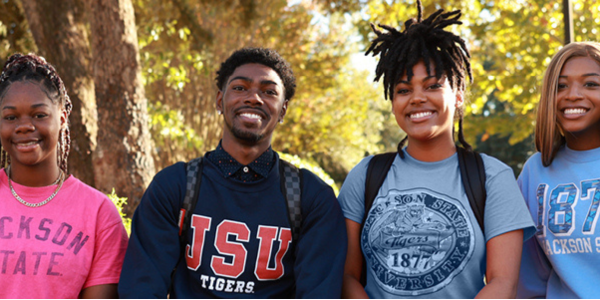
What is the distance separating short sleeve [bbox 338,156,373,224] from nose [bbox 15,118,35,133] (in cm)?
169

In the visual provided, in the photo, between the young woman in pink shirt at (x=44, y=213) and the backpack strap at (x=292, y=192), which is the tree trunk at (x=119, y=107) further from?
the backpack strap at (x=292, y=192)

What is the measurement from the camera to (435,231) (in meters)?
2.96

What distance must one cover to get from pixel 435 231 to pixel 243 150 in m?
1.14

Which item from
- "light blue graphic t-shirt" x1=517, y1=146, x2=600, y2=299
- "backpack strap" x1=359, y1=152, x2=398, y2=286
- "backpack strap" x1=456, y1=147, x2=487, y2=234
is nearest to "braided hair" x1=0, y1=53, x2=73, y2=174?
"backpack strap" x1=359, y1=152, x2=398, y2=286

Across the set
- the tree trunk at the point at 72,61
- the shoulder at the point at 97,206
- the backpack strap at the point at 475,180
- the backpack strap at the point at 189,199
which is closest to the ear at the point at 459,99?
the backpack strap at the point at 475,180

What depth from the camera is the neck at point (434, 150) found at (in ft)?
10.5

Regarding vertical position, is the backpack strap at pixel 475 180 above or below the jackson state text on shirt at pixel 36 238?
above

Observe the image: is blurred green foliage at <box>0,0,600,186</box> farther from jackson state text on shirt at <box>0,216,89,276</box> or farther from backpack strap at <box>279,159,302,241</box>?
jackson state text on shirt at <box>0,216,89,276</box>

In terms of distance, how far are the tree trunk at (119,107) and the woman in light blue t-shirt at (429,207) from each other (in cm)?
408

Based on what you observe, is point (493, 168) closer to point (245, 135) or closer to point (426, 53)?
point (426, 53)

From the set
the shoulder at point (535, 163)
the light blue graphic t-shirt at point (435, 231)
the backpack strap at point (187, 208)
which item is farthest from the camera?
the shoulder at point (535, 163)

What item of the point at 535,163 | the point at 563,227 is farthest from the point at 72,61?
the point at 563,227

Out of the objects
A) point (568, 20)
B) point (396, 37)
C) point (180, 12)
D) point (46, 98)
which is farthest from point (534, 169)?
point (180, 12)

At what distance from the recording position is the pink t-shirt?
111 inches
